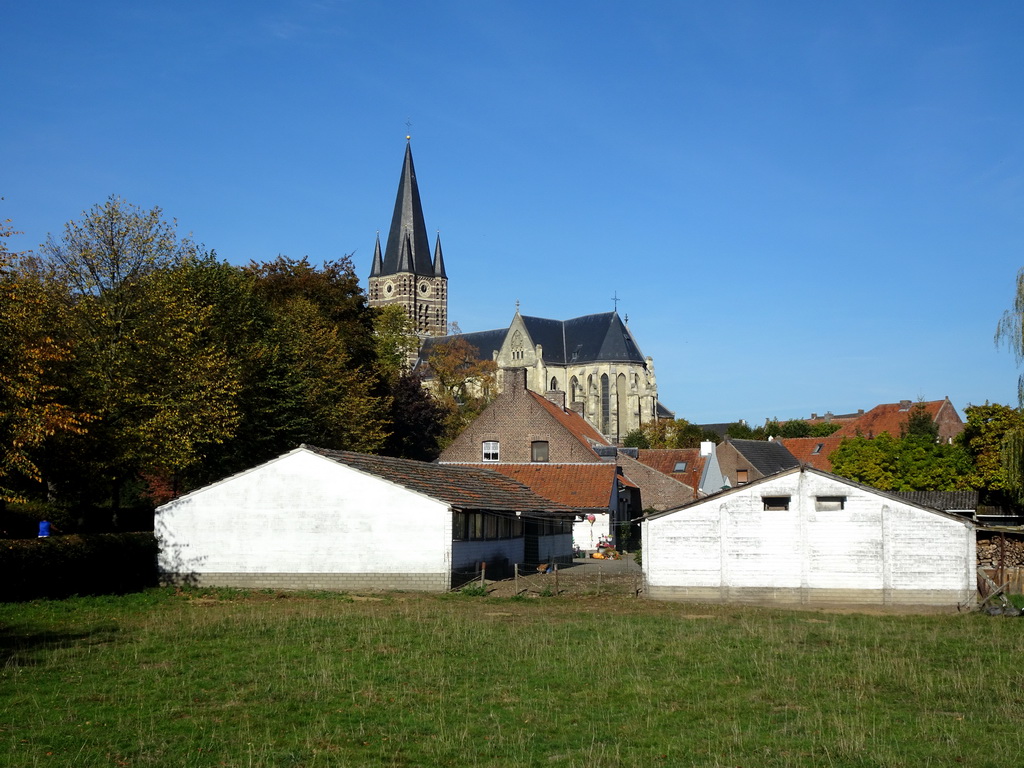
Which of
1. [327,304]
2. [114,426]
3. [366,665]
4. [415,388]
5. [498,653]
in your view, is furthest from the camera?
[415,388]

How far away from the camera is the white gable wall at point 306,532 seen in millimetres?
32094

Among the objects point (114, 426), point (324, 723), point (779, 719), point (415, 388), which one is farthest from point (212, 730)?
point (415, 388)

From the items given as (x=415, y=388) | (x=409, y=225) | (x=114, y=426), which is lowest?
(x=114, y=426)

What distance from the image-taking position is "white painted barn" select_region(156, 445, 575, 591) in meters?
32.1

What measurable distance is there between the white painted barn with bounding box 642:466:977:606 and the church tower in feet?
428

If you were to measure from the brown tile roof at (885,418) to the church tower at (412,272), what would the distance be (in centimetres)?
7625

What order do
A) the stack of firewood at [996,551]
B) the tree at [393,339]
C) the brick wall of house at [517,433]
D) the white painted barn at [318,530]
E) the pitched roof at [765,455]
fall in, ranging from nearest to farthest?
the white painted barn at [318,530] → the stack of firewood at [996,551] → the brick wall of house at [517,433] → the pitched roof at [765,455] → the tree at [393,339]

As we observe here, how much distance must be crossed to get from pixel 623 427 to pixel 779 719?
5127 inches

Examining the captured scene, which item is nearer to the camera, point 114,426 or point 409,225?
point 114,426

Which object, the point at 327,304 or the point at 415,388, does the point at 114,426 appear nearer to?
the point at 327,304

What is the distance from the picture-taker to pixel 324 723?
13.0m

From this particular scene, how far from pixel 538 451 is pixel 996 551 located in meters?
25.4

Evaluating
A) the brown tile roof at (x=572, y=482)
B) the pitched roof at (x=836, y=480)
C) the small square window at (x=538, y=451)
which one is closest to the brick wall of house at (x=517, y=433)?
the small square window at (x=538, y=451)

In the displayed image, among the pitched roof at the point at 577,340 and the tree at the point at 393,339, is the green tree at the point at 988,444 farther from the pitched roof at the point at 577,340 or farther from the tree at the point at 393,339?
the pitched roof at the point at 577,340
